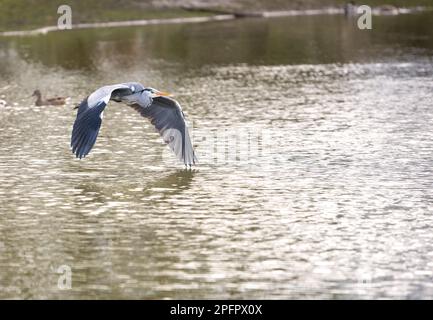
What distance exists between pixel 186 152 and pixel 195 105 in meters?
9.37

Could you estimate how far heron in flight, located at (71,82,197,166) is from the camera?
17.8 meters

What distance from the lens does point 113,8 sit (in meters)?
58.8

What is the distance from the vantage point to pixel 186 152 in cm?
2022

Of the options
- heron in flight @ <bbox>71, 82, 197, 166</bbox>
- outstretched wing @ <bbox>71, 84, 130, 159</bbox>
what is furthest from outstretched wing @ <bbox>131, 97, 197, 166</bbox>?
outstretched wing @ <bbox>71, 84, 130, 159</bbox>

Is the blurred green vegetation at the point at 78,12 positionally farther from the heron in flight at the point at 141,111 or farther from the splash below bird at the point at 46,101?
the heron in flight at the point at 141,111

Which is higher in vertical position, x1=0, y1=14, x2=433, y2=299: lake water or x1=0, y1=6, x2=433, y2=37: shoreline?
x1=0, y1=14, x2=433, y2=299: lake water

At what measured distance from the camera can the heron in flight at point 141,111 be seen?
58.4 feet

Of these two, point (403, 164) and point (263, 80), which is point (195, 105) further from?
point (403, 164)

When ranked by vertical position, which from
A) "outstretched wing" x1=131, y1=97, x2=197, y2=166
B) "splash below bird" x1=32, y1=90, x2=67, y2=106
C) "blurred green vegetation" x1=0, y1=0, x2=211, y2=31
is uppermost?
"outstretched wing" x1=131, y1=97, x2=197, y2=166

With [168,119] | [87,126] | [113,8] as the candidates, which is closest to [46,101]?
[168,119]

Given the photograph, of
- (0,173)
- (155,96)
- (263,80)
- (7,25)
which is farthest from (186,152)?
(7,25)

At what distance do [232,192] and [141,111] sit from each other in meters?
2.39

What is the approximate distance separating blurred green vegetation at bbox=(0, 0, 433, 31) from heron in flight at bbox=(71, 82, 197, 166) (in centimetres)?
3321

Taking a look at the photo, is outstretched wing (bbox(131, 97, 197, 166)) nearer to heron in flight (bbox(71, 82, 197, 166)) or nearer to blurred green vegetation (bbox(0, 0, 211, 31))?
heron in flight (bbox(71, 82, 197, 166))
